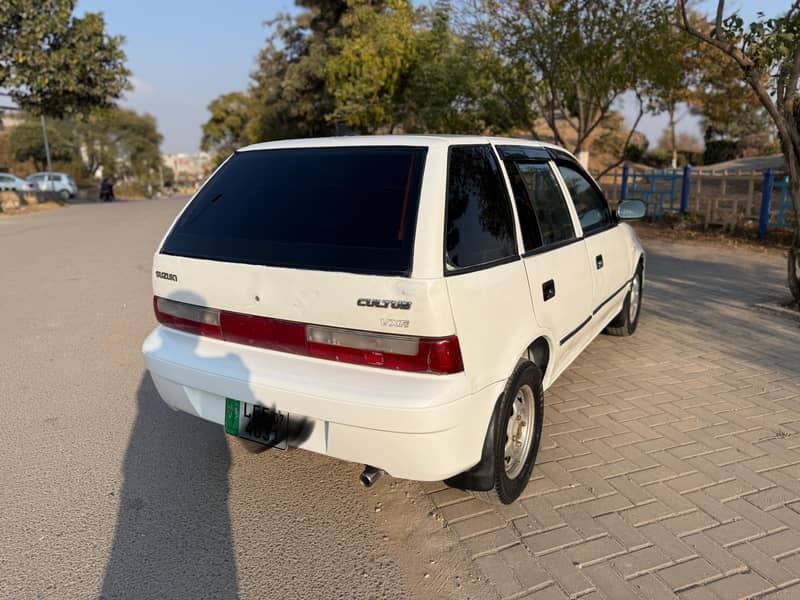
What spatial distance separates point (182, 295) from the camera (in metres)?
2.97

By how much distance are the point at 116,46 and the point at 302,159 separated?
74.8 feet

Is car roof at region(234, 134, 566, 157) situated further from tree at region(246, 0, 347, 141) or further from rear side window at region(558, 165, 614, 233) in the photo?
tree at region(246, 0, 347, 141)

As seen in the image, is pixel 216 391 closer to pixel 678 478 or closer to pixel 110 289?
pixel 678 478

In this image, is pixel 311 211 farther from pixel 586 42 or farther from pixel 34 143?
pixel 34 143

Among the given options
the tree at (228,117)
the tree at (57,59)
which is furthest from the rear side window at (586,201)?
the tree at (228,117)

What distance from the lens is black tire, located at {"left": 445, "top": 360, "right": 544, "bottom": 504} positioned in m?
2.67

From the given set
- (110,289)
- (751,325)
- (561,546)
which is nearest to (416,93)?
(110,289)

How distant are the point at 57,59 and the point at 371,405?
22.0 metres

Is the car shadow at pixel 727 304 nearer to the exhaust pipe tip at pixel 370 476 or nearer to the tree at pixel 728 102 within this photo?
the exhaust pipe tip at pixel 370 476

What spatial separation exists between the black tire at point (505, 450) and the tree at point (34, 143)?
5649 cm

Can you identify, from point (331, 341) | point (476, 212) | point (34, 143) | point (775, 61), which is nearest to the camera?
point (331, 341)

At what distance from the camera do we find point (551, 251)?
3340 millimetres

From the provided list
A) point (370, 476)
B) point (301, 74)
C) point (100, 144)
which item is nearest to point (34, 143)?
point (100, 144)

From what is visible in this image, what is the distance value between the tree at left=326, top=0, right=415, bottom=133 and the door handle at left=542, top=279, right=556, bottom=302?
1496 centimetres
